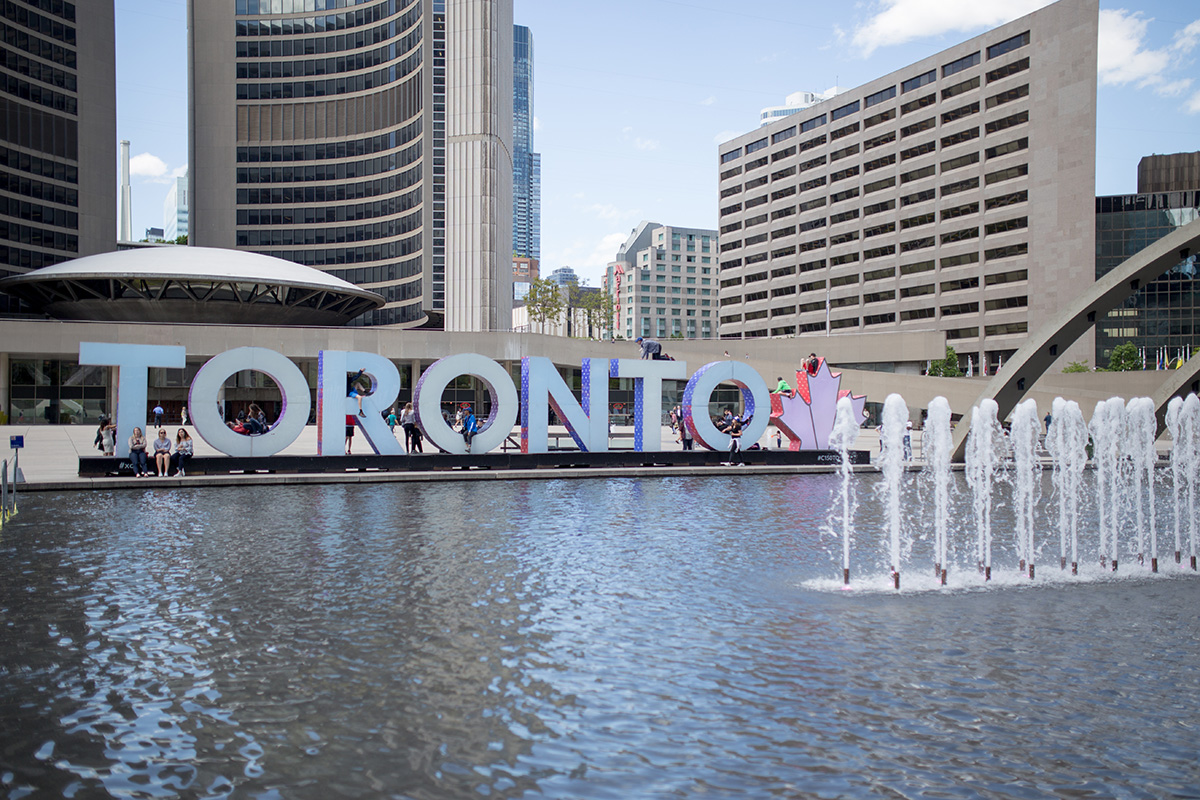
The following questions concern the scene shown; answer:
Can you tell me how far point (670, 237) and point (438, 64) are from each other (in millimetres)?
119287

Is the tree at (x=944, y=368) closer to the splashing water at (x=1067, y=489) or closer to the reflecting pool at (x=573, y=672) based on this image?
the splashing water at (x=1067, y=489)

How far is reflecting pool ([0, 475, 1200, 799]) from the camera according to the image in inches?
238

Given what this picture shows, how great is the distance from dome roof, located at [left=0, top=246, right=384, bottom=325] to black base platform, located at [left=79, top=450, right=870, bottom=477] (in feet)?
139

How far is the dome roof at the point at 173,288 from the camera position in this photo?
6341cm

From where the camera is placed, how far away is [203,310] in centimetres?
6631

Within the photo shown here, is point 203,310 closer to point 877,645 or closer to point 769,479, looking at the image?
point 769,479

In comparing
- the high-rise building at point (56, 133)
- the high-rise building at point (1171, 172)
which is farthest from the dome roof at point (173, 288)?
the high-rise building at point (1171, 172)

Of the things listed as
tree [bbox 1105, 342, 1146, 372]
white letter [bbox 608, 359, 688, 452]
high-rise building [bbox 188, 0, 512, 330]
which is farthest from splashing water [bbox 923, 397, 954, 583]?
tree [bbox 1105, 342, 1146, 372]

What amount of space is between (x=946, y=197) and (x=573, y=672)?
98618 millimetres

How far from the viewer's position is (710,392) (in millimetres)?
30203

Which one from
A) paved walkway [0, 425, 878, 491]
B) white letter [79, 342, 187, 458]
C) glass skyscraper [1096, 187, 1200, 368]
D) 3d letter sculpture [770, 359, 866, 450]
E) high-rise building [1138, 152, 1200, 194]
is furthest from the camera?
high-rise building [1138, 152, 1200, 194]

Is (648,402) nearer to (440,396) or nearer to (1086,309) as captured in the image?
(440,396)

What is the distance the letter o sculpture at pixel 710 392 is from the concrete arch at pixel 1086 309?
7176mm

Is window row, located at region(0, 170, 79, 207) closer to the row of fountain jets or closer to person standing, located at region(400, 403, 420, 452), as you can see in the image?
person standing, located at region(400, 403, 420, 452)
